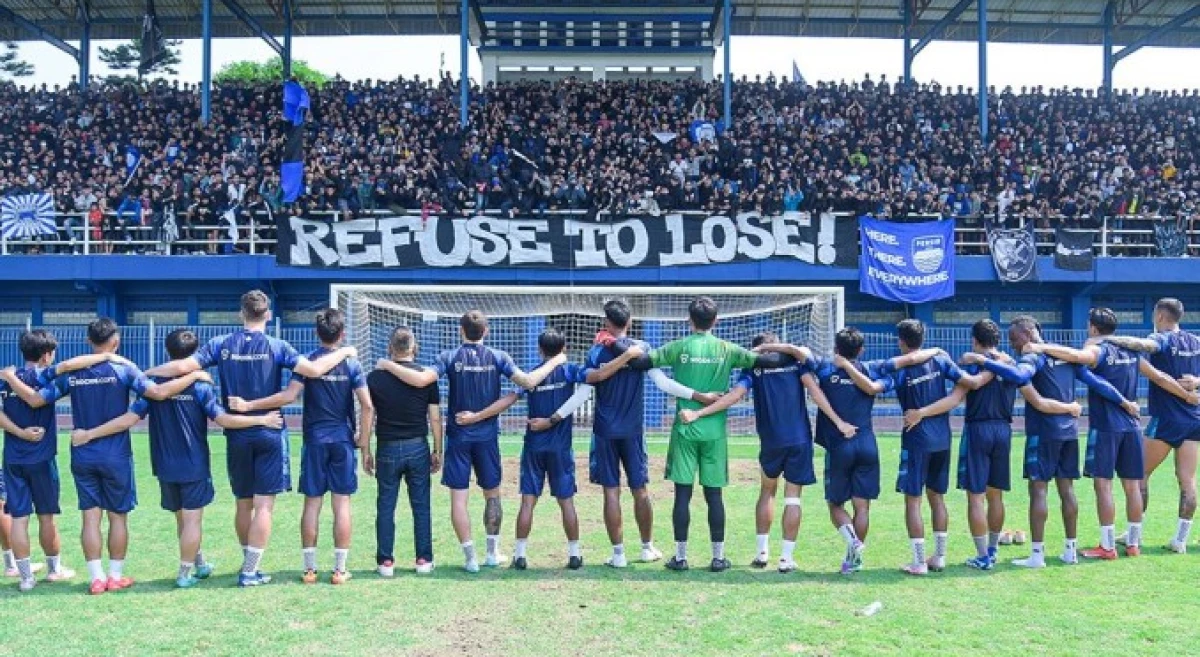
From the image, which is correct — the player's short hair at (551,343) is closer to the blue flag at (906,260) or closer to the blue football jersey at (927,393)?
the blue football jersey at (927,393)

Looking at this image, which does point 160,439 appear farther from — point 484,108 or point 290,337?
point 484,108

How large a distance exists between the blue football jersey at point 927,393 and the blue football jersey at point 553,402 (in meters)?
2.55

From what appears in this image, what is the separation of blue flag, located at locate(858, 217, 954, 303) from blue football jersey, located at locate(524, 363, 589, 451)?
15.4 m

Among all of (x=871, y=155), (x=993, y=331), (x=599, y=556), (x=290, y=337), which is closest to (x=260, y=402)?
(x=599, y=556)

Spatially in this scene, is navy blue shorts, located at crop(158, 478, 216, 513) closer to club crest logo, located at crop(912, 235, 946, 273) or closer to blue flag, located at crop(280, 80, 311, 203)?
blue flag, located at crop(280, 80, 311, 203)

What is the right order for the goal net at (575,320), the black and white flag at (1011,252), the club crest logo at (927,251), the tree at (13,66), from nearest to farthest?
Answer: the goal net at (575,320) → the club crest logo at (927,251) → the black and white flag at (1011,252) → the tree at (13,66)

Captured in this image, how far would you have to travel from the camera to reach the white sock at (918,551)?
796 cm

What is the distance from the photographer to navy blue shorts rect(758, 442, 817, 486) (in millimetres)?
8094

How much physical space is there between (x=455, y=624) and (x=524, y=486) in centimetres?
180

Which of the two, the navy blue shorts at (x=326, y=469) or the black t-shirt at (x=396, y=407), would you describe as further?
the black t-shirt at (x=396, y=407)

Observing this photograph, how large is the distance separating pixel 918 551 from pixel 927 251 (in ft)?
52.1

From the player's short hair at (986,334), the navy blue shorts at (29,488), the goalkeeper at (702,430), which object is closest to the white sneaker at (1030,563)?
the player's short hair at (986,334)

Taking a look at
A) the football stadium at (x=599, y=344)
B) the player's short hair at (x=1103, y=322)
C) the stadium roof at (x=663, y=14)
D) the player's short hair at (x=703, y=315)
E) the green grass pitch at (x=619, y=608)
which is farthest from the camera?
the stadium roof at (x=663, y=14)

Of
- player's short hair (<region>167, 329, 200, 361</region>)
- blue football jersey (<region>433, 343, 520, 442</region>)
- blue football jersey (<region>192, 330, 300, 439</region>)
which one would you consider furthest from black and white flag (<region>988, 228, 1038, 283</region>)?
player's short hair (<region>167, 329, 200, 361</region>)
